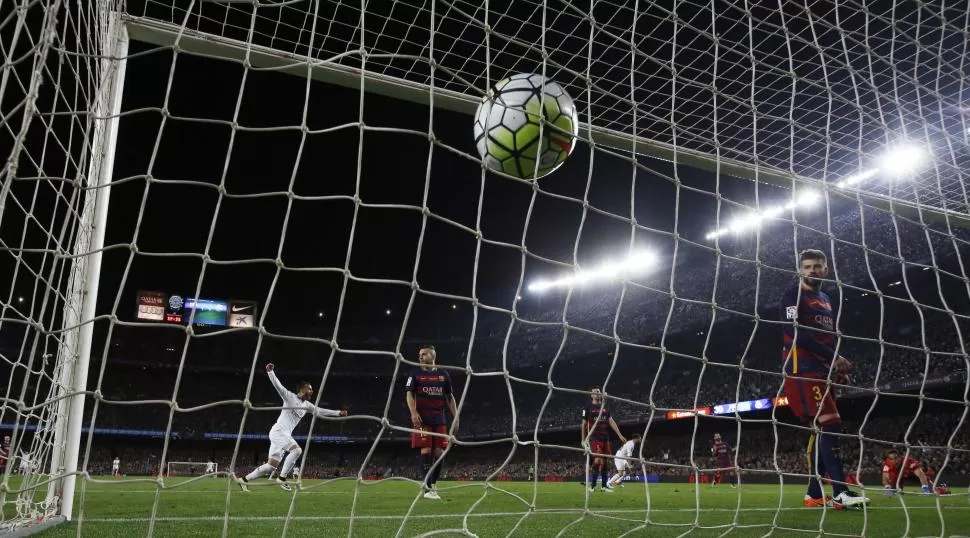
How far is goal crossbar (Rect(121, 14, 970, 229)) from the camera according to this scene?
356 centimetres

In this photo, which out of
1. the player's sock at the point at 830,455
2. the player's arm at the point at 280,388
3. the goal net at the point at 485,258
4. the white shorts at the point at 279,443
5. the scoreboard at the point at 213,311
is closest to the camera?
the goal net at the point at 485,258

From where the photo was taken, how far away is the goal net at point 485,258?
315 cm

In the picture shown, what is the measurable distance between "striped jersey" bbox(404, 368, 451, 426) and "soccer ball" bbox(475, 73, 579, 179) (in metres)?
3.90

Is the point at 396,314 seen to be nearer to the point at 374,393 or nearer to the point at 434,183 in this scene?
the point at 374,393

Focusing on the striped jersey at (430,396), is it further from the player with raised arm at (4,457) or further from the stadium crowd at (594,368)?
the stadium crowd at (594,368)

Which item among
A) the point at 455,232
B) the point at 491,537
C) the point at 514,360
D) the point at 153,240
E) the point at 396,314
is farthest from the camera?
the point at 396,314

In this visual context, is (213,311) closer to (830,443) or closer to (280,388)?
(280,388)

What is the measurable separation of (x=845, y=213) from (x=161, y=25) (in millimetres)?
23177

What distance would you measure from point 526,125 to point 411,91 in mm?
1079

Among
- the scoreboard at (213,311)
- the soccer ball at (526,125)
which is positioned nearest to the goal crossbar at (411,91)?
the soccer ball at (526,125)

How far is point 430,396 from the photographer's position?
681 centimetres

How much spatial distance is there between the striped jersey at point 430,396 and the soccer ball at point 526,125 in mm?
3899

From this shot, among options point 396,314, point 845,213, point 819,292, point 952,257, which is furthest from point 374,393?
point 819,292

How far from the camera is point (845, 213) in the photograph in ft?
72.1
